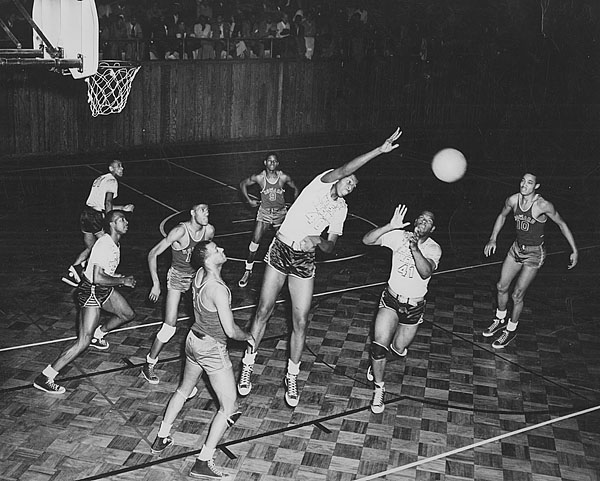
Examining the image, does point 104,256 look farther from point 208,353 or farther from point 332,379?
point 332,379

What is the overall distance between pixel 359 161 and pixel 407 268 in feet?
5.16

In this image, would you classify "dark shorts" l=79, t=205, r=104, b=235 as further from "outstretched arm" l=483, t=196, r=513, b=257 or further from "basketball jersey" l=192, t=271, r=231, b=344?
"outstretched arm" l=483, t=196, r=513, b=257

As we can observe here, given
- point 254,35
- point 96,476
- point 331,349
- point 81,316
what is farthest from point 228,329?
point 254,35

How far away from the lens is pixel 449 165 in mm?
19469

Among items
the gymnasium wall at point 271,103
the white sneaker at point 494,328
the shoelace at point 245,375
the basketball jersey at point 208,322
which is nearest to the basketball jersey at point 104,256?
the shoelace at point 245,375

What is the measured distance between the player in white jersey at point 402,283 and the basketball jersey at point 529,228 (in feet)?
6.69

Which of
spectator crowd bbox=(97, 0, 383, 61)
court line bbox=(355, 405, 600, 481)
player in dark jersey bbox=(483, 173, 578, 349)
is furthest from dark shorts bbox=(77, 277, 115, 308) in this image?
spectator crowd bbox=(97, 0, 383, 61)

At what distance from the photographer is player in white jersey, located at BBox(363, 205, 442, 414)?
314 inches

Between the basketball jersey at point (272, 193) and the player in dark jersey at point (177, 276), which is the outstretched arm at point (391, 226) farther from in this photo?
the basketball jersey at point (272, 193)

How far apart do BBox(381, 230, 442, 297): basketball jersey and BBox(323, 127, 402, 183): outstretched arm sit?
1057 millimetres

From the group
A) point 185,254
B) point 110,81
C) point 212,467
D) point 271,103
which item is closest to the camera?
point 212,467

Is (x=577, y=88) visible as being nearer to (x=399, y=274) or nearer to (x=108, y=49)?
(x=108, y=49)

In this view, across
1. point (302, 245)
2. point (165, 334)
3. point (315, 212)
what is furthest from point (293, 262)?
point (165, 334)

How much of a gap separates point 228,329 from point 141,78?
554 inches
